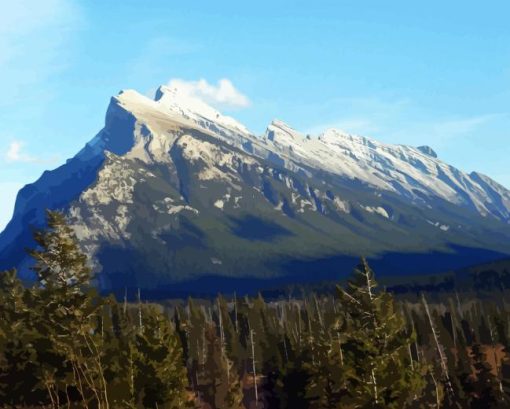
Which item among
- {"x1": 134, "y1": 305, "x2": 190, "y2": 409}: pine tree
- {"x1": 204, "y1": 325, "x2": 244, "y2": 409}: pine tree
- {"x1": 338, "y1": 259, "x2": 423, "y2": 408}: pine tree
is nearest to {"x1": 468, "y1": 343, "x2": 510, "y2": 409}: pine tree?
{"x1": 204, "y1": 325, "x2": 244, "y2": 409}: pine tree

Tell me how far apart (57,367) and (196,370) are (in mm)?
91070

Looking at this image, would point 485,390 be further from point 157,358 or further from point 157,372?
point 157,372

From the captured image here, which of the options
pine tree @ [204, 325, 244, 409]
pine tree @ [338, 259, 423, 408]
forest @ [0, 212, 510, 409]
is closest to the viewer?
forest @ [0, 212, 510, 409]

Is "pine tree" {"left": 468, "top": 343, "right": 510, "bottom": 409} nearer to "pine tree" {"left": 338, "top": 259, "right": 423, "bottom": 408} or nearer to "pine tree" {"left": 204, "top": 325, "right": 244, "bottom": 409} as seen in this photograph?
"pine tree" {"left": 204, "top": 325, "right": 244, "bottom": 409}

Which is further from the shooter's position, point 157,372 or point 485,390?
point 485,390

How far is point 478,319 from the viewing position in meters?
183

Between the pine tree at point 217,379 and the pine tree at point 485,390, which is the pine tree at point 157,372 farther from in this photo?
the pine tree at point 485,390

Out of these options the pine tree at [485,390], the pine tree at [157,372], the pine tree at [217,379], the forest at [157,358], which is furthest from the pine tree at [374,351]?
the pine tree at [217,379]

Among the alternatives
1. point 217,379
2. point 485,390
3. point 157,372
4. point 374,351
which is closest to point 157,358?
point 157,372

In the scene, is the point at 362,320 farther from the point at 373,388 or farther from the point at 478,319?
the point at 478,319

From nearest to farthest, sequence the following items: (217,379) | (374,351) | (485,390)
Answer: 1. (374,351)
2. (485,390)
3. (217,379)

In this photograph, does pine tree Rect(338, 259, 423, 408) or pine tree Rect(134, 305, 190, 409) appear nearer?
pine tree Rect(338, 259, 423, 408)

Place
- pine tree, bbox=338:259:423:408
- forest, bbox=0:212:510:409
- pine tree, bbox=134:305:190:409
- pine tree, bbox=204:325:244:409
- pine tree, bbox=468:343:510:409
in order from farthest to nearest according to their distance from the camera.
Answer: pine tree, bbox=204:325:244:409 → pine tree, bbox=468:343:510:409 → pine tree, bbox=134:305:190:409 → pine tree, bbox=338:259:423:408 → forest, bbox=0:212:510:409

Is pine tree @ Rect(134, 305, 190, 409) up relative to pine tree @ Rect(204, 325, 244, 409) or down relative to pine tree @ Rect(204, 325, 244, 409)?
up
